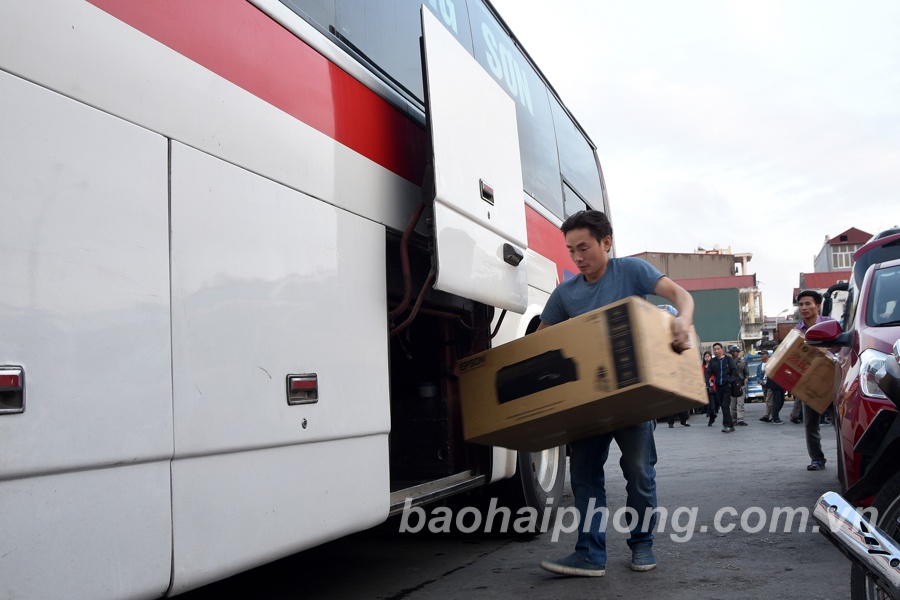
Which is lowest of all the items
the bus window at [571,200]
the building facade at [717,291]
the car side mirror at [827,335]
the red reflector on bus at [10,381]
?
the red reflector on bus at [10,381]

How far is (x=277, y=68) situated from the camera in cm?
293

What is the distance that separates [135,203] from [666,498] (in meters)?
5.62

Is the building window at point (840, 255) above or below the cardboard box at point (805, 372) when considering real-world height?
above

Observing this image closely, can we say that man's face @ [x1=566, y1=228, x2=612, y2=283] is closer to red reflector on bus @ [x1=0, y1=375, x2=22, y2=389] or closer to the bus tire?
the bus tire

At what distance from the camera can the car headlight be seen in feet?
12.3

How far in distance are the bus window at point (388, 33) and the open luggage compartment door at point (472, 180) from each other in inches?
8.5

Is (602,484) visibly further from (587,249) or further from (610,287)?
(587,249)

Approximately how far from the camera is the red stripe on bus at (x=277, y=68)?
8.02 feet

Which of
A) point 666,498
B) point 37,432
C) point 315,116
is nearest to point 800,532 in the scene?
point 666,498

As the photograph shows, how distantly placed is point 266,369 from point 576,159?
5903 millimetres

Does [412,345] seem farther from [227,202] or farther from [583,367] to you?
[227,202]

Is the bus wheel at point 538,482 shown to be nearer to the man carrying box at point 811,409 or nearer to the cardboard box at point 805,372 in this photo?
the cardboard box at point 805,372

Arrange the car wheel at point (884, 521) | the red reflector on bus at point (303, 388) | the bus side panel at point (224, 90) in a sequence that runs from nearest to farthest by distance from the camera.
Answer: the bus side panel at point (224, 90)
the car wheel at point (884, 521)
the red reflector on bus at point (303, 388)

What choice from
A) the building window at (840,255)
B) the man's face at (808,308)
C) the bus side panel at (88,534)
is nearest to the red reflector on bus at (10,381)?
the bus side panel at (88,534)
